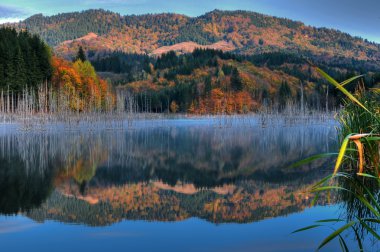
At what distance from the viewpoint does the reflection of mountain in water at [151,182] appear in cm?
988

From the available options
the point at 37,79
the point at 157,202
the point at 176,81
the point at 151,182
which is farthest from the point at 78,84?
the point at 157,202

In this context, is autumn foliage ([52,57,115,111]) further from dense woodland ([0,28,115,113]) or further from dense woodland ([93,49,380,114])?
dense woodland ([93,49,380,114])

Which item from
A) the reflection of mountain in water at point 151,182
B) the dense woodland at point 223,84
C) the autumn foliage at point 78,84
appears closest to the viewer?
the reflection of mountain in water at point 151,182

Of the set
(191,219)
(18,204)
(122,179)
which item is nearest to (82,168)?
(122,179)

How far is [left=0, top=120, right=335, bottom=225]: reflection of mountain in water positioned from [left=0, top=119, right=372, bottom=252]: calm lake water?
0.08 ft

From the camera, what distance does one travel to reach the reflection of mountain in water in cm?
988

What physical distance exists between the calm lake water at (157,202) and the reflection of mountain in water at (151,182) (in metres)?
0.02

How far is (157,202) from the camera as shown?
35.4 feet

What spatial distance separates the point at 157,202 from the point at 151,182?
2.86m

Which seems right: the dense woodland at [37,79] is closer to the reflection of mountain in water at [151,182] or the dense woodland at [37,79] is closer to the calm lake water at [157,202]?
the reflection of mountain in water at [151,182]

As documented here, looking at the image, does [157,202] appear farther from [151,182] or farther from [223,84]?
[223,84]

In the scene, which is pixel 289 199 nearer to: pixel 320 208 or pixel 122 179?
pixel 320 208

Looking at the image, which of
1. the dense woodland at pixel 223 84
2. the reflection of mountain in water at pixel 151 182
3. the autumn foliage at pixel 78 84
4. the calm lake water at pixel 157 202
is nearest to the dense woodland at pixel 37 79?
the autumn foliage at pixel 78 84

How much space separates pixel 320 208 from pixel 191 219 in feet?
9.46
